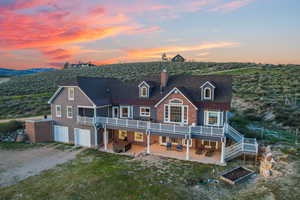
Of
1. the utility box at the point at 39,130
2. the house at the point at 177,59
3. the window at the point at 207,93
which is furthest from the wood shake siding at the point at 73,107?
the house at the point at 177,59

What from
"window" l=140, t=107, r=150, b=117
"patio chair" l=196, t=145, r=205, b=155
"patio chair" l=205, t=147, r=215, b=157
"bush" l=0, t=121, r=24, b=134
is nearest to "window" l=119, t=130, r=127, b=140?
"window" l=140, t=107, r=150, b=117

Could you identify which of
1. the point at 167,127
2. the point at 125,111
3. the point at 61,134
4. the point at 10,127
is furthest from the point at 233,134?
the point at 10,127

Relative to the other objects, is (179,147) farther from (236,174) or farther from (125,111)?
(125,111)

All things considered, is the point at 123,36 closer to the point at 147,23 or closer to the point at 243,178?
the point at 147,23

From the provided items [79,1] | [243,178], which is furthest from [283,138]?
[79,1]

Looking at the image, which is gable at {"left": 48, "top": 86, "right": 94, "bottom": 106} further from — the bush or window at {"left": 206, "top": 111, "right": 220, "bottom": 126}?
window at {"left": 206, "top": 111, "right": 220, "bottom": 126}
